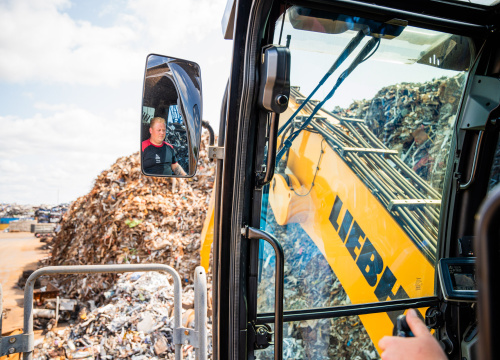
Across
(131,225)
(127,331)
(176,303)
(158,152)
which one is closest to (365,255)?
(158,152)

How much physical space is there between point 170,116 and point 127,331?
537cm

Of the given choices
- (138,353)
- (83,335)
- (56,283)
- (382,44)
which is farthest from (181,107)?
(56,283)

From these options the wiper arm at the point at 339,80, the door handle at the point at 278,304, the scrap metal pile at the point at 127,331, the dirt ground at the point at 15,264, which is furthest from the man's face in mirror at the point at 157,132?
the dirt ground at the point at 15,264

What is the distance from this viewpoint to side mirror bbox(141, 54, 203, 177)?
1676 millimetres

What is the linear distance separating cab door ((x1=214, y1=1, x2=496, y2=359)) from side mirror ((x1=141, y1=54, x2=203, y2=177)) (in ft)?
0.87

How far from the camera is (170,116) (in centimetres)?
171

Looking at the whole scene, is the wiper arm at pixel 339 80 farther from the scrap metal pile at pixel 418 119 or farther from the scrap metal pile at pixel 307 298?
the scrap metal pile at pixel 307 298

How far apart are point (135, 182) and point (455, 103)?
9.90 meters

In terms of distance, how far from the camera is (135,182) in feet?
35.4

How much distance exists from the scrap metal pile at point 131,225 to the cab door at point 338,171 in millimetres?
7087

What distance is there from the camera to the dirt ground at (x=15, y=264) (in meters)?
7.54

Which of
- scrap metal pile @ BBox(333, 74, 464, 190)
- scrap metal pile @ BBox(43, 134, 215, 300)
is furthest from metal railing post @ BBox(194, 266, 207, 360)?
scrap metal pile @ BBox(43, 134, 215, 300)

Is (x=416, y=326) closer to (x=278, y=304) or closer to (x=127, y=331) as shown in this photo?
(x=278, y=304)

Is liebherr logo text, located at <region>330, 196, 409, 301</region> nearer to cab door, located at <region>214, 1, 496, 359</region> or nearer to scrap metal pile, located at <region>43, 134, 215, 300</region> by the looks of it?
cab door, located at <region>214, 1, 496, 359</region>
